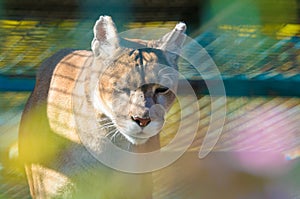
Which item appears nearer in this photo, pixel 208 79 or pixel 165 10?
pixel 208 79

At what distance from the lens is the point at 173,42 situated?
7.88 ft

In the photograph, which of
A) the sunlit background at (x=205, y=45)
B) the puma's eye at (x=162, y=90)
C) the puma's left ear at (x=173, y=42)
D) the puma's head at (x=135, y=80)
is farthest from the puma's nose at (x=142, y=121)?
the sunlit background at (x=205, y=45)

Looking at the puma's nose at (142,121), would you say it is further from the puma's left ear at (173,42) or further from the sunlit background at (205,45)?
the sunlit background at (205,45)

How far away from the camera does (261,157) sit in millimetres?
4023

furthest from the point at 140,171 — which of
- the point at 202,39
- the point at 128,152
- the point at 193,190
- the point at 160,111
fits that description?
the point at 193,190

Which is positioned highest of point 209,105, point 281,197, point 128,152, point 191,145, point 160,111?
point 160,111

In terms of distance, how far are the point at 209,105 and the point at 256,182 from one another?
2.77 ft

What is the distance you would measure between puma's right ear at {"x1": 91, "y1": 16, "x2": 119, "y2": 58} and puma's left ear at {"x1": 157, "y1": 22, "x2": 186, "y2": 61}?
0.15 metres

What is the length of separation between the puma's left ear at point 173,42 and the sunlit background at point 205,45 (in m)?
0.48

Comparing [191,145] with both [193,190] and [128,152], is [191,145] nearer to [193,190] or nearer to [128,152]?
[193,190]

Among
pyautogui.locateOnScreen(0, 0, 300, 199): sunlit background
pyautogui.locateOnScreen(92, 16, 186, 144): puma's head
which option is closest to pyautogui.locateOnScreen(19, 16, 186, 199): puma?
pyautogui.locateOnScreen(92, 16, 186, 144): puma's head

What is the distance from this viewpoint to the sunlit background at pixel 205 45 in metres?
3.15

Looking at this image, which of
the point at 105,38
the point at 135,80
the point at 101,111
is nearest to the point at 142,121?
the point at 135,80

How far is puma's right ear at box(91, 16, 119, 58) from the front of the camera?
Result: 7.76ft
